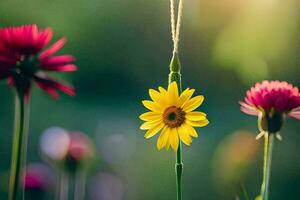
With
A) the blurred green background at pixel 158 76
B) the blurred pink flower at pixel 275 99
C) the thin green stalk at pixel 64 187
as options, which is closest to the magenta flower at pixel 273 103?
the blurred pink flower at pixel 275 99

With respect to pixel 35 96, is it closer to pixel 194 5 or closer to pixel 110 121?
pixel 110 121

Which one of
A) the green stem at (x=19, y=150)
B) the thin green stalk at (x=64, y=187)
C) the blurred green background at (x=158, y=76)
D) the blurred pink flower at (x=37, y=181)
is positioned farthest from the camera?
the blurred green background at (x=158, y=76)

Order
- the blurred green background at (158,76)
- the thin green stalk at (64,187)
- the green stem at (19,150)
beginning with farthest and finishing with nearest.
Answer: the blurred green background at (158,76) < the thin green stalk at (64,187) < the green stem at (19,150)

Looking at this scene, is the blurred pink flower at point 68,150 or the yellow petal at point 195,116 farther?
the blurred pink flower at point 68,150

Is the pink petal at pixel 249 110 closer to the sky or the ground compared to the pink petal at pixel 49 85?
closer to the sky

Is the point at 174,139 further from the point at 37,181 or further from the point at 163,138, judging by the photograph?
the point at 37,181

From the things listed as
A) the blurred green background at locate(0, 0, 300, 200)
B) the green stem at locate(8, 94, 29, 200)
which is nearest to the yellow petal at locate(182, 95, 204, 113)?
the green stem at locate(8, 94, 29, 200)

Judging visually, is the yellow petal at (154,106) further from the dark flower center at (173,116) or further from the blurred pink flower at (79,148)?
the blurred pink flower at (79,148)

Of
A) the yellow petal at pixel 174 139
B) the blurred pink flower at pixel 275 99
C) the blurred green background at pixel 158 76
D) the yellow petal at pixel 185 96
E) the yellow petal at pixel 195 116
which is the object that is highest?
the blurred green background at pixel 158 76

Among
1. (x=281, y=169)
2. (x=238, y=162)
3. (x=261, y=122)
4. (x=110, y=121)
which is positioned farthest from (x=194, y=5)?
(x=261, y=122)
